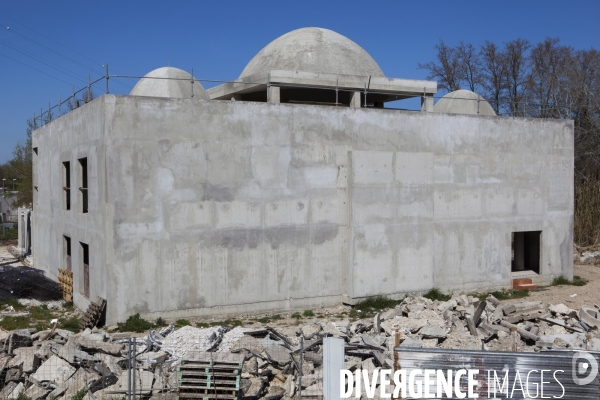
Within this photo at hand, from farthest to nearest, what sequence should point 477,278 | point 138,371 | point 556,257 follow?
point 556,257, point 477,278, point 138,371

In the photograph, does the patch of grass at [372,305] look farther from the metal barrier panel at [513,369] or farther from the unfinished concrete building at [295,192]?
the metal barrier panel at [513,369]

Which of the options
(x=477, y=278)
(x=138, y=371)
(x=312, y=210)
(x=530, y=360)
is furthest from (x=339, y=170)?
(x=530, y=360)

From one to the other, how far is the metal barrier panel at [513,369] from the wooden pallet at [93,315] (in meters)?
9.56

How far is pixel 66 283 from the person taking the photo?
1892 cm

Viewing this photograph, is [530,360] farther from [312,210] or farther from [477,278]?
[477,278]

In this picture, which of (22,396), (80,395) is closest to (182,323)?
(80,395)

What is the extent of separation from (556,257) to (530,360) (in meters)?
15.0

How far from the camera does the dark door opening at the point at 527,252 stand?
2172 centimetres

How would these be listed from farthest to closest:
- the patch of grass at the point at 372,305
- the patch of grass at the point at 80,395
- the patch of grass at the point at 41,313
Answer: the patch of grass at the point at 372,305, the patch of grass at the point at 41,313, the patch of grass at the point at 80,395

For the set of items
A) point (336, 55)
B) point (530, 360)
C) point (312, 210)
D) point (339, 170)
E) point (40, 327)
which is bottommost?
point (40, 327)

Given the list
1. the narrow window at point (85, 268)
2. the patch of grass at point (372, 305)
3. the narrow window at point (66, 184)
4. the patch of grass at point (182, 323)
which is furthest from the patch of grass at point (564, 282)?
the narrow window at point (66, 184)

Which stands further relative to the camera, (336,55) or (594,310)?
(336,55)

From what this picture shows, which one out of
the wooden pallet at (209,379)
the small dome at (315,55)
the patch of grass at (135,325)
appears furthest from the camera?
the small dome at (315,55)

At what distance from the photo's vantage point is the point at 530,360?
7711mm
